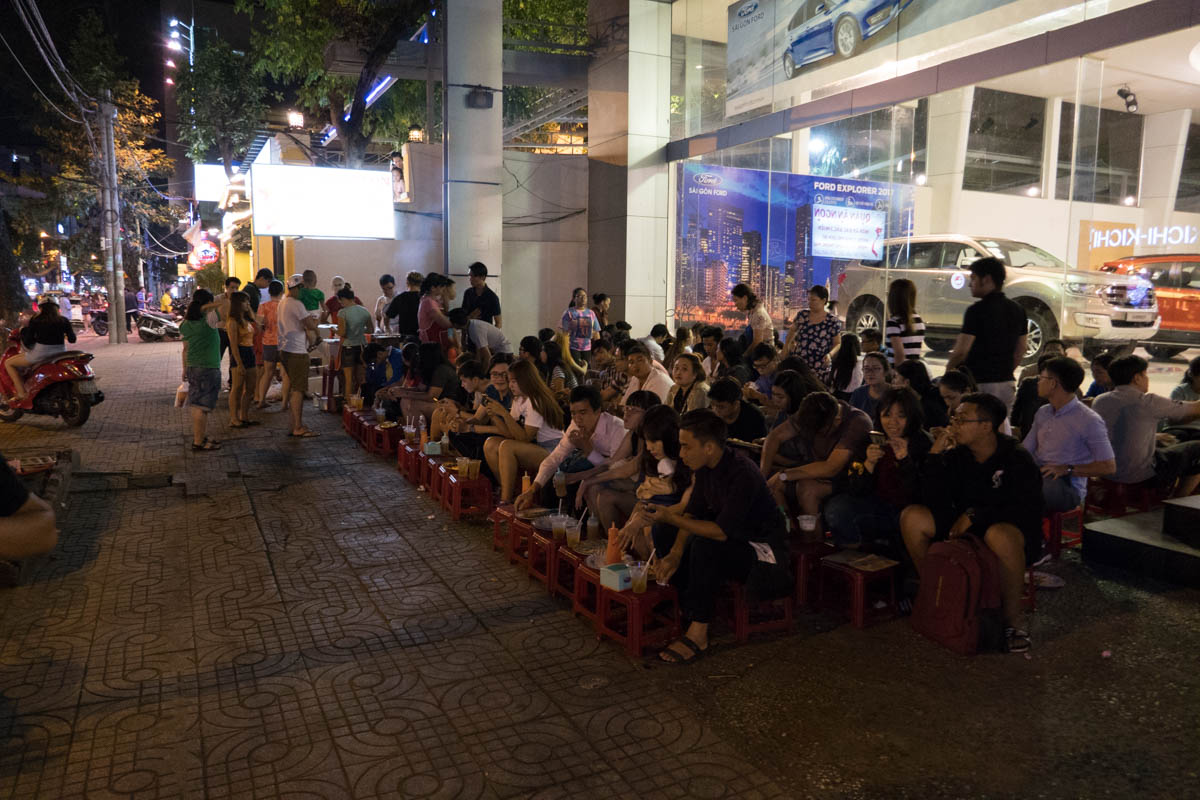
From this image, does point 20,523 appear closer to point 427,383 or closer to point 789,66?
point 427,383

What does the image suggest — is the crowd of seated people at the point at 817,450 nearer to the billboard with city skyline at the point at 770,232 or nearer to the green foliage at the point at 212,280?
the billboard with city skyline at the point at 770,232

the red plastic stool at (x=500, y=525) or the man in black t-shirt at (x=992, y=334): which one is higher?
the man in black t-shirt at (x=992, y=334)

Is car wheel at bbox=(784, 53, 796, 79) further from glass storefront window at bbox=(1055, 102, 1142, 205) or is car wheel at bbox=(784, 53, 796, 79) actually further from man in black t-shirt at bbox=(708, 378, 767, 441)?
man in black t-shirt at bbox=(708, 378, 767, 441)

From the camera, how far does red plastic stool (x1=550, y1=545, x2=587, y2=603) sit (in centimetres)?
488

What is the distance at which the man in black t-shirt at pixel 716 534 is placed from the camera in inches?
167

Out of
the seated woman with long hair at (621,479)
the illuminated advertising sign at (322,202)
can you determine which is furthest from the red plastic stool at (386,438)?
the illuminated advertising sign at (322,202)

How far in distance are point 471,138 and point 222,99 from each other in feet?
63.8

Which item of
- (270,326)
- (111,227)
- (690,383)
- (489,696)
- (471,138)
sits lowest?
(489,696)

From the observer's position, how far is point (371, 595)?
524cm

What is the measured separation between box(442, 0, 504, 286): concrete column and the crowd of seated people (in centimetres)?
532

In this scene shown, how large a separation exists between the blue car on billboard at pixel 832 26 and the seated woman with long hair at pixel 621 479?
7988 millimetres

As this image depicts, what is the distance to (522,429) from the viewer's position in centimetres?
656

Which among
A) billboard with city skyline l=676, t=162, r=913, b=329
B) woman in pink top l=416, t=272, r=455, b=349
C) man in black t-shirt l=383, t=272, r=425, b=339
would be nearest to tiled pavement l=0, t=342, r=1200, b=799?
woman in pink top l=416, t=272, r=455, b=349

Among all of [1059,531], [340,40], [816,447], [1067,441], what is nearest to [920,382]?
[1067,441]
